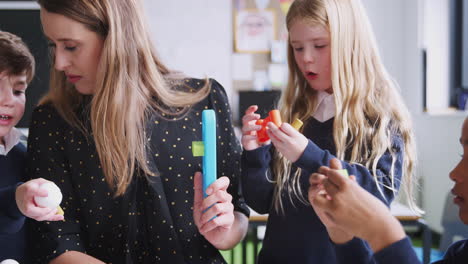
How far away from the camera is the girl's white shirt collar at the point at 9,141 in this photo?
3.98ft

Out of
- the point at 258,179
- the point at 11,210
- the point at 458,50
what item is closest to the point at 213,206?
the point at 258,179

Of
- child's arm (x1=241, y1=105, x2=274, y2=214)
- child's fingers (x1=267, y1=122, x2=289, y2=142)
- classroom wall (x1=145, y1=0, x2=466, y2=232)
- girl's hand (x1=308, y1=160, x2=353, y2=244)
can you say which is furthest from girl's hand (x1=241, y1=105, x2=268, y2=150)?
classroom wall (x1=145, y1=0, x2=466, y2=232)

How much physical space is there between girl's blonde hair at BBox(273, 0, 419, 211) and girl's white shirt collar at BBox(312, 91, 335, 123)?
0.02 m

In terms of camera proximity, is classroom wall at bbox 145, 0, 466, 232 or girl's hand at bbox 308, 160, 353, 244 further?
classroom wall at bbox 145, 0, 466, 232

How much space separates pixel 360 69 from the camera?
4.19ft

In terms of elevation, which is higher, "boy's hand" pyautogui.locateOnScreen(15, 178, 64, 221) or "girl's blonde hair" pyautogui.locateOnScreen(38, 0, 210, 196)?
"girl's blonde hair" pyautogui.locateOnScreen(38, 0, 210, 196)

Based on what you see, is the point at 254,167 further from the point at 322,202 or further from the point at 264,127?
the point at 322,202

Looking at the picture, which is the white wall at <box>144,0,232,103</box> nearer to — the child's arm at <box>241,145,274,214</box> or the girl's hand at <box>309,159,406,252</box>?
the child's arm at <box>241,145,274,214</box>

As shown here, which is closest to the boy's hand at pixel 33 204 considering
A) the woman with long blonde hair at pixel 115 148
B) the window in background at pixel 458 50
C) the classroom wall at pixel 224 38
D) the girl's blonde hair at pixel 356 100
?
the woman with long blonde hair at pixel 115 148

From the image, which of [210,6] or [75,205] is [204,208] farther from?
[210,6]

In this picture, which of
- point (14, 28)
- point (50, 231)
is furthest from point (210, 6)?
point (50, 231)

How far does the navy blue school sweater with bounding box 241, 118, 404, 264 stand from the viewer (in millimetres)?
1159

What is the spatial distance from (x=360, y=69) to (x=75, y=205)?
83cm

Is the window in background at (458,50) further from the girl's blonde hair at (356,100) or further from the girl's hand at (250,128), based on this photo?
the girl's hand at (250,128)
